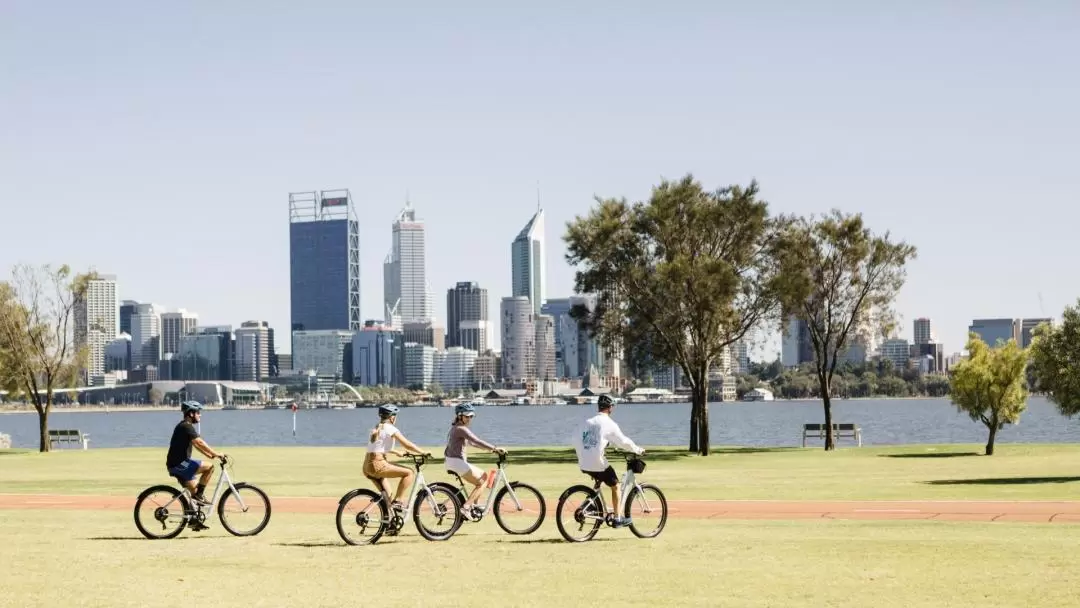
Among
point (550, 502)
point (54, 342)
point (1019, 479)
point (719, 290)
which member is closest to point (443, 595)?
point (550, 502)

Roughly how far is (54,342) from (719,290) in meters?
35.1

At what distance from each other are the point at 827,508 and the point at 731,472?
17.0 meters

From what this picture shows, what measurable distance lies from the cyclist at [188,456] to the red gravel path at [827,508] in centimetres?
615

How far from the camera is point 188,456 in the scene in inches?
860

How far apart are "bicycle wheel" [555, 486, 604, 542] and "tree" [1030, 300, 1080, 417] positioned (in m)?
21.9

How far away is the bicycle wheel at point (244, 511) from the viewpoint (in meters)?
22.0

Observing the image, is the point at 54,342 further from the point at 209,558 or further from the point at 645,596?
the point at 645,596

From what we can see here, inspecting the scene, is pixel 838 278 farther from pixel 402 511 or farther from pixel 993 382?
pixel 402 511

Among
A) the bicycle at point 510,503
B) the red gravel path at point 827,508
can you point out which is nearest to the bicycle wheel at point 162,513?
the bicycle at point 510,503

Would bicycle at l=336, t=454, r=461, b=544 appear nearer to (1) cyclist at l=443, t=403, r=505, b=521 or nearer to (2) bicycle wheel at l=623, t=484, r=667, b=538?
(1) cyclist at l=443, t=403, r=505, b=521

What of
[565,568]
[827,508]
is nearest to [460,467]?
[565,568]

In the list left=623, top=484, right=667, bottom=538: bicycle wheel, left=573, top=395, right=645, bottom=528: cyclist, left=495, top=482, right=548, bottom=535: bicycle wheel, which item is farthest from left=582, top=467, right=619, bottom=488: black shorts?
left=495, top=482, right=548, bottom=535: bicycle wheel

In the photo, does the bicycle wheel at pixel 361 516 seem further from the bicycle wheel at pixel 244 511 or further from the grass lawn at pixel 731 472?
the grass lawn at pixel 731 472

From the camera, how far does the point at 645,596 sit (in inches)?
610
